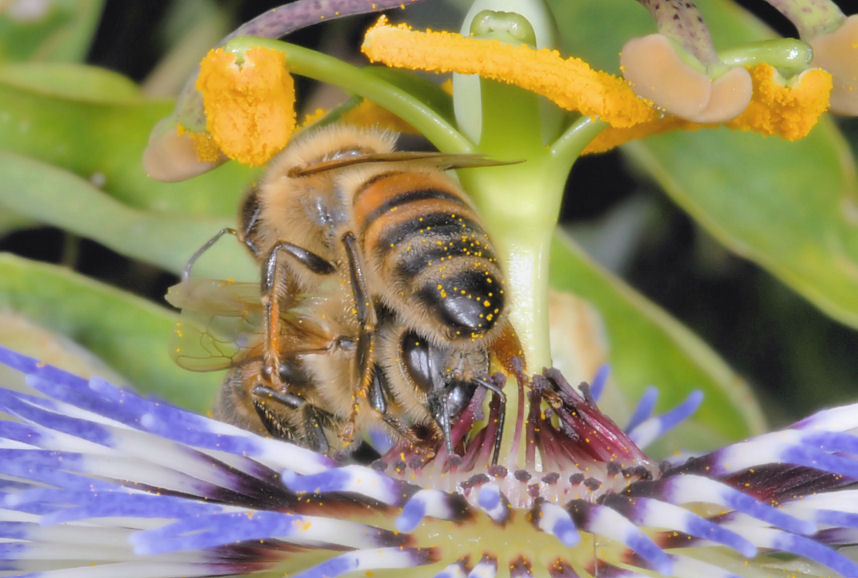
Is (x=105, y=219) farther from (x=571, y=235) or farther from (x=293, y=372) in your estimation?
(x=571, y=235)

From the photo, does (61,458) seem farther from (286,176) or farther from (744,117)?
(744,117)

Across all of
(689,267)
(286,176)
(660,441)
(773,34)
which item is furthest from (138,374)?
(773,34)

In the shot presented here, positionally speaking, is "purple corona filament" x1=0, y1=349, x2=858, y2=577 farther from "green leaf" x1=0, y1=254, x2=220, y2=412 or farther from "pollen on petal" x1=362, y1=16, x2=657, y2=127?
"green leaf" x1=0, y1=254, x2=220, y2=412

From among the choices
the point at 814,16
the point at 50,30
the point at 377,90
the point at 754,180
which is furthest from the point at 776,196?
the point at 50,30

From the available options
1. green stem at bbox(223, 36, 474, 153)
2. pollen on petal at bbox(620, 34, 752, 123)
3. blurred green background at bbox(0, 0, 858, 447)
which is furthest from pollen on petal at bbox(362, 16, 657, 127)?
blurred green background at bbox(0, 0, 858, 447)

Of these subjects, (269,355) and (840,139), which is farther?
(840,139)
